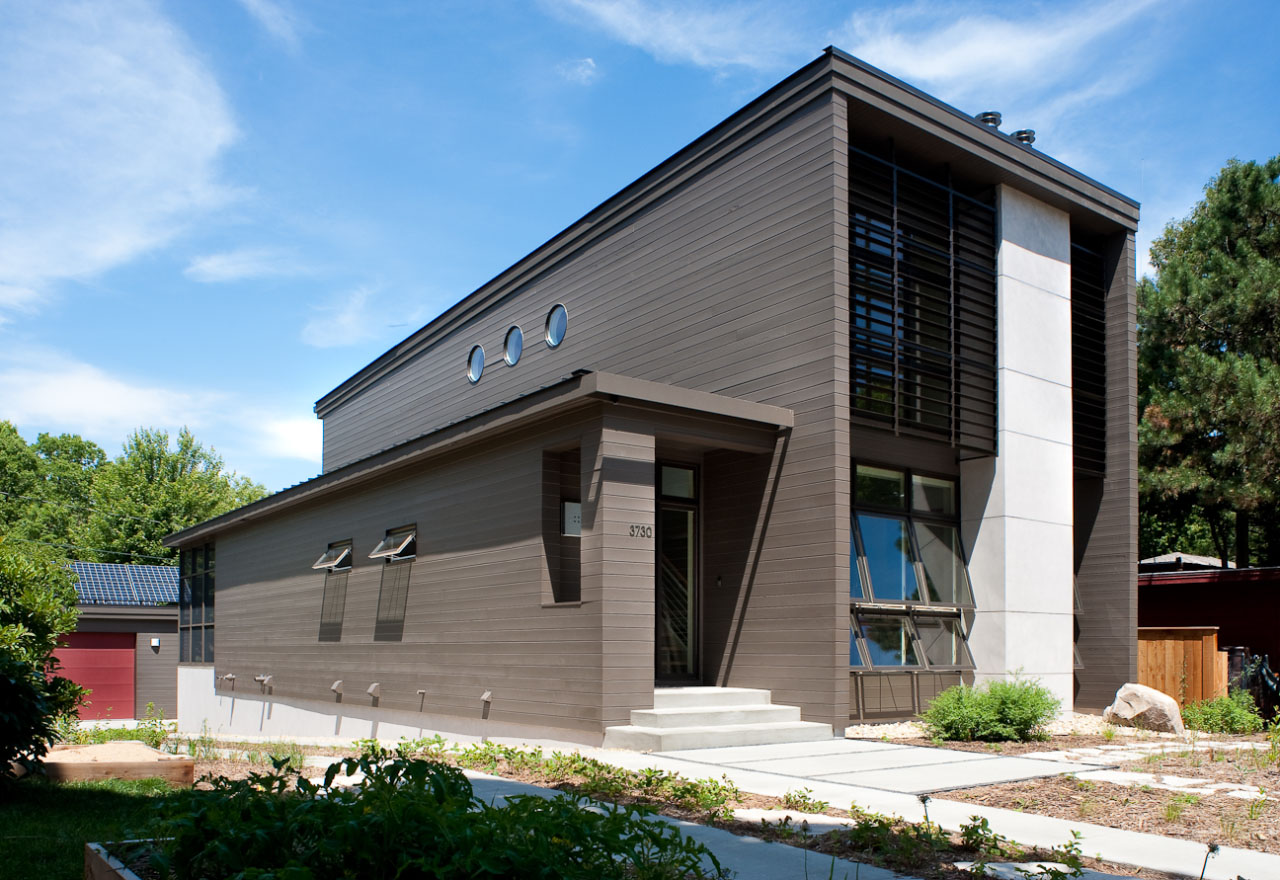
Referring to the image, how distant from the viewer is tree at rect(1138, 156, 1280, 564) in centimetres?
1842

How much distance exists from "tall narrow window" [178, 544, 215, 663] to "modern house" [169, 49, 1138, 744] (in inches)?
302

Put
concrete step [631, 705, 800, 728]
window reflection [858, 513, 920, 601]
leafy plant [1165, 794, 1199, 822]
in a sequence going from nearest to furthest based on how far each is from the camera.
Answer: leafy plant [1165, 794, 1199, 822], concrete step [631, 705, 800, 728], window reflection [858, 513, 920, 601]

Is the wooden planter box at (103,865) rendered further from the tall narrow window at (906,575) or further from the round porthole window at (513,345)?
the round porthole window at (513,345)

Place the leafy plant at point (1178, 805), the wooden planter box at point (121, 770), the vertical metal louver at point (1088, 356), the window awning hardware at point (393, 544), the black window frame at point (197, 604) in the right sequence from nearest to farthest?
the leafy plant at point (1178, 805), the wooden planter box at point (121, 770), the window awning hardware at point (393, 544), the vertical metal louver at point (1088, 356), the black window frame at point (197, 604)

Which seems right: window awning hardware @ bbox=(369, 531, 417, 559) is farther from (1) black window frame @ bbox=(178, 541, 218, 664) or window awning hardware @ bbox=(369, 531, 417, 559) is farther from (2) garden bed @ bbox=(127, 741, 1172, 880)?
(1) black window frame @ bbox=(178, 541, 218, 664)

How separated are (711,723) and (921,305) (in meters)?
5.85

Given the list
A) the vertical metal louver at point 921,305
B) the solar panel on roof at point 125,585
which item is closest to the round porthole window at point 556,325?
the vertical metal louver at point 921,305

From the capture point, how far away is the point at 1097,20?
13180mm

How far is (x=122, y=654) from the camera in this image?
25484 mm

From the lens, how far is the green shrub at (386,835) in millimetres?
3051

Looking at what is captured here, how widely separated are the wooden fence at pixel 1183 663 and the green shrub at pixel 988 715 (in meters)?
4.53

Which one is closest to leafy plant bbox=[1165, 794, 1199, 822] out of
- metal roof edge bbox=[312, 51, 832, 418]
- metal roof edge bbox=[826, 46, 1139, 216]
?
metal roof edge bbox=[312, 51, 832, 418]

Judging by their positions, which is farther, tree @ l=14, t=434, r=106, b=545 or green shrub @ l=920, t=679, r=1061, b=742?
tree @ l=14, t=434, r=106, b=545

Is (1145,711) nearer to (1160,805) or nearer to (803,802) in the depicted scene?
(1160,805)
